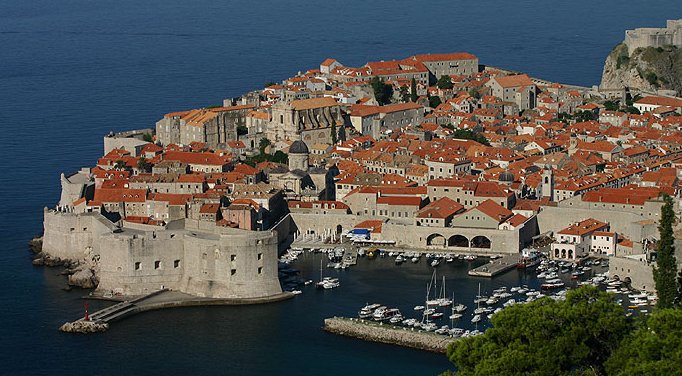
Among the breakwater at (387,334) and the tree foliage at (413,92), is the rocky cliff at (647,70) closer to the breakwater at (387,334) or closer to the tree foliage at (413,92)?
the tree foliage at (413,92)

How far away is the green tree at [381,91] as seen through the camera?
59.5m

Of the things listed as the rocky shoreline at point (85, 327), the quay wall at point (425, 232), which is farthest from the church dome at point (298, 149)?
the rocky shoreline at point (85, 327)

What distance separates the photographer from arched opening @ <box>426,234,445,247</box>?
140 ft

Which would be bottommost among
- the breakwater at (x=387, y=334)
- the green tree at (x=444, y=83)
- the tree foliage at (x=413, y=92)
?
the breakwater at (x=387, y=334)

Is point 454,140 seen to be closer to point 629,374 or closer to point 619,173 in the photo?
point 619,173

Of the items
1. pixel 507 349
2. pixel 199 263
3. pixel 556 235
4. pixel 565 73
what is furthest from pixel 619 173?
pixel 565 73

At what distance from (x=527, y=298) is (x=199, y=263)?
836 centimetres

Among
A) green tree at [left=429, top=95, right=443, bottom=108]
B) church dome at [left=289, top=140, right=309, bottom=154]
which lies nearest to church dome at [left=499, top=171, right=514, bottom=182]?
church dome at [left=289, top=140, right=309, bottom=154]

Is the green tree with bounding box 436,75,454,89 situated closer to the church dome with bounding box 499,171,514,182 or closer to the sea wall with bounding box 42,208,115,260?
the church dome with bounding box 499,171,514,182

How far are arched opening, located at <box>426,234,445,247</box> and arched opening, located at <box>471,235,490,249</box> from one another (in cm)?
87

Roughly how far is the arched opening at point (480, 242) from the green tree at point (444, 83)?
20.5m

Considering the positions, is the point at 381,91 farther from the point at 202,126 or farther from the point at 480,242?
the point at 480,242

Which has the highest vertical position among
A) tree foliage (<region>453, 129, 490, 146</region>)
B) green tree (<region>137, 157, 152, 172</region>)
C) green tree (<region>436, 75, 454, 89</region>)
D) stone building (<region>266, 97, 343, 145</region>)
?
green tree (<region>436, 75, 454, 89</region>)

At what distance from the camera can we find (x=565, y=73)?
7856 centimetres
